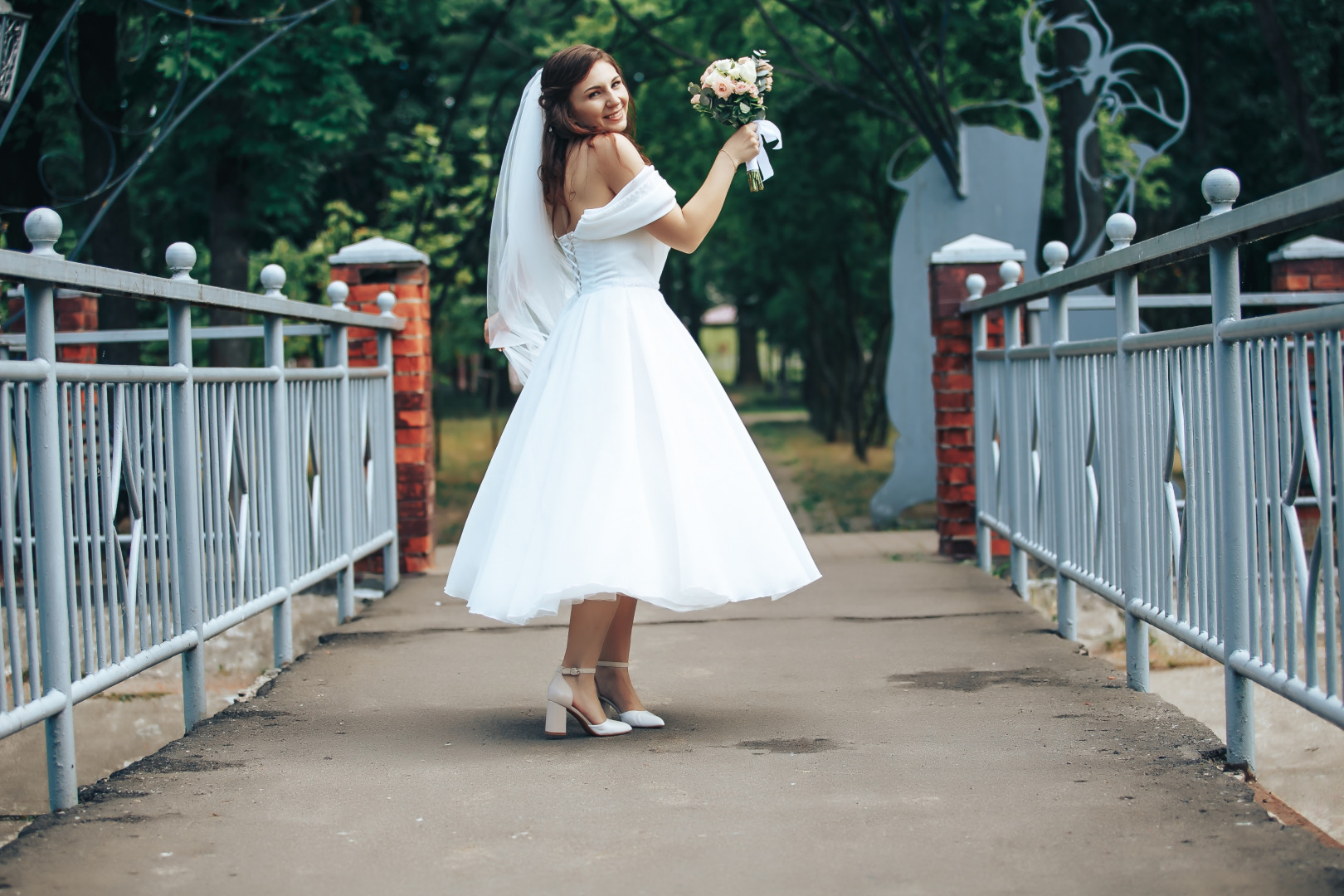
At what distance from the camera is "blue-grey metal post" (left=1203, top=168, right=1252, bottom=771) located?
3178 mm

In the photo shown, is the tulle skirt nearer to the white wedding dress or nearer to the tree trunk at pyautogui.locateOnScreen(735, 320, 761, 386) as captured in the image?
the white wedding dress

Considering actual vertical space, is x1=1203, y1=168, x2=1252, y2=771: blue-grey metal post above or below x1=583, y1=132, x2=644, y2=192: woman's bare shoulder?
below

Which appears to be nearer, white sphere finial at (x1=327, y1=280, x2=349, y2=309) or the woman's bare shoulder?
the woman's bare shoulder

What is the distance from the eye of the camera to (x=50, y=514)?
3102 millimetres

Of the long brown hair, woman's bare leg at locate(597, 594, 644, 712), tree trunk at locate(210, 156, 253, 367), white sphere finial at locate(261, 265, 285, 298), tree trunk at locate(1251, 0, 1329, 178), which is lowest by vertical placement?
woman's bare leg at locate(597, 594, 644, 712)

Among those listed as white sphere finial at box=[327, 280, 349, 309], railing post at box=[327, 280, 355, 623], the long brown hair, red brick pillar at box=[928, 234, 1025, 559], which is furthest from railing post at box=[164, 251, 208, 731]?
red brick pillar at box=[928, 234, 1025, 559]

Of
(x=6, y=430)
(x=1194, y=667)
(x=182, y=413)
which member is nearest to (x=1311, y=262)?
(x=1194, y=667)

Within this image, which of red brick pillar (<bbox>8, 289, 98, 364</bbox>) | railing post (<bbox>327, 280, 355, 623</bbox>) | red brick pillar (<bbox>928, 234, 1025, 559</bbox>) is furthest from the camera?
red brick pillar (<bbox>8, 289, 98, 364</bbox>)

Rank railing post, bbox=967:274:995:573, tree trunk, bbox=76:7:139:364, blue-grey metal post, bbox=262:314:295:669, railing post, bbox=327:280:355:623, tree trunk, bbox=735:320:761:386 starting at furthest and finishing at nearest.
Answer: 1. tree trunk, bbox=735:320:761:386
2. tree trunk, bbox=76:7:139:364
3. railing post, bbox=967:274:995:573
4. railing post, bbox=327:280:355:623
5. blue-grey metal post, bbox=262:314:295:669

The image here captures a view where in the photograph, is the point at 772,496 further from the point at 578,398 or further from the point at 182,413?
the point at 182,413

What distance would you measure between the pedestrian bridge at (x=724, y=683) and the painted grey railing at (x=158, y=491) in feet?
0.04

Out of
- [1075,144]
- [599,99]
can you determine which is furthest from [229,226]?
[599,99]

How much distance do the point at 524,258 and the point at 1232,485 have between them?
2135 mm

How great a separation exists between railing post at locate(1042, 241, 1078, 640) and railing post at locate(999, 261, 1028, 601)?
78 centimetres
